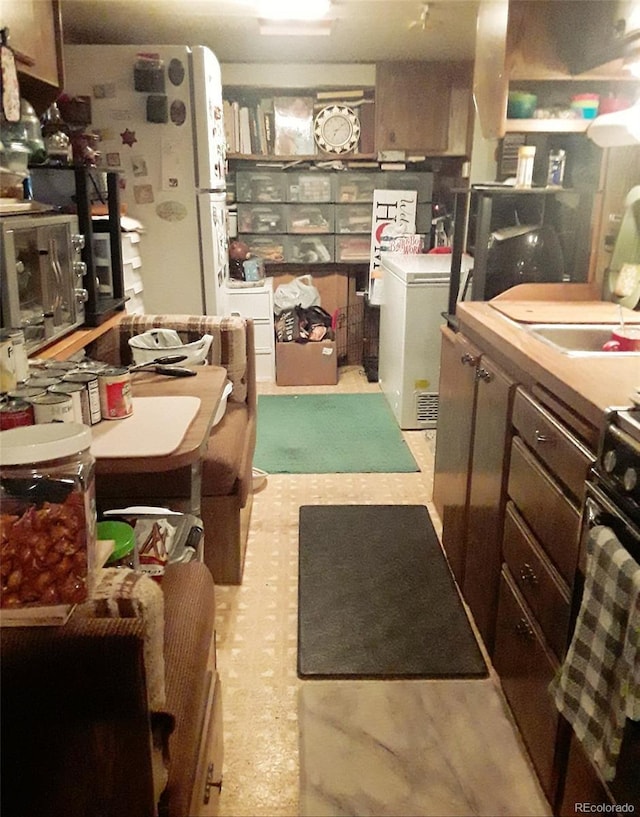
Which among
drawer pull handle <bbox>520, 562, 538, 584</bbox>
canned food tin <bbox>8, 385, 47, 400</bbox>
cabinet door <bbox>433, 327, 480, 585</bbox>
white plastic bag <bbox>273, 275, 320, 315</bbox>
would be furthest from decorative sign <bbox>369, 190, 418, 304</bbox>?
canned food tin <bbox>8, 385, 47, 400</bbox>

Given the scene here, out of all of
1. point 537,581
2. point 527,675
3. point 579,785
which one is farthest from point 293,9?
point 579,785

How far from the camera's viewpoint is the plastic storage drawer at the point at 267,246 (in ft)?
15.9

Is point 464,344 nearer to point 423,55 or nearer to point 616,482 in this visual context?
point 616,482

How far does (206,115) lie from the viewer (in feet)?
11.2

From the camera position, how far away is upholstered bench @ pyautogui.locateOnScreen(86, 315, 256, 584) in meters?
2.00

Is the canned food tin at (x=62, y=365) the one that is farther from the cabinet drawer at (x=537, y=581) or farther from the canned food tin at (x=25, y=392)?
the cabinet drawer at (x=537, y=581)

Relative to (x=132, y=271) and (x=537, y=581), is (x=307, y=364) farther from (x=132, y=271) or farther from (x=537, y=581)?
(x=537, y=581)

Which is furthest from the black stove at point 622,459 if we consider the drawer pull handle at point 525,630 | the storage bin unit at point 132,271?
the storage bin unit at point 132,271

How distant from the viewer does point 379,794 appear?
1.52 meters

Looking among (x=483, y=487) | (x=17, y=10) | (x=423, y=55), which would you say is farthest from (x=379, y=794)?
(x=423, y=55)

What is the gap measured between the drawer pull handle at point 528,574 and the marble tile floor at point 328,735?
418mm

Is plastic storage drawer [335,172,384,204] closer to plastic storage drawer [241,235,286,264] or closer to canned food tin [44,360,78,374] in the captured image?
plastic storage drawer [241,235,286,264]

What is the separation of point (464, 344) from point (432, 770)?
47.2 inches

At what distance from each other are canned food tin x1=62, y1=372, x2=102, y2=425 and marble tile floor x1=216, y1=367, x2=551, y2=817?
2.75ft
